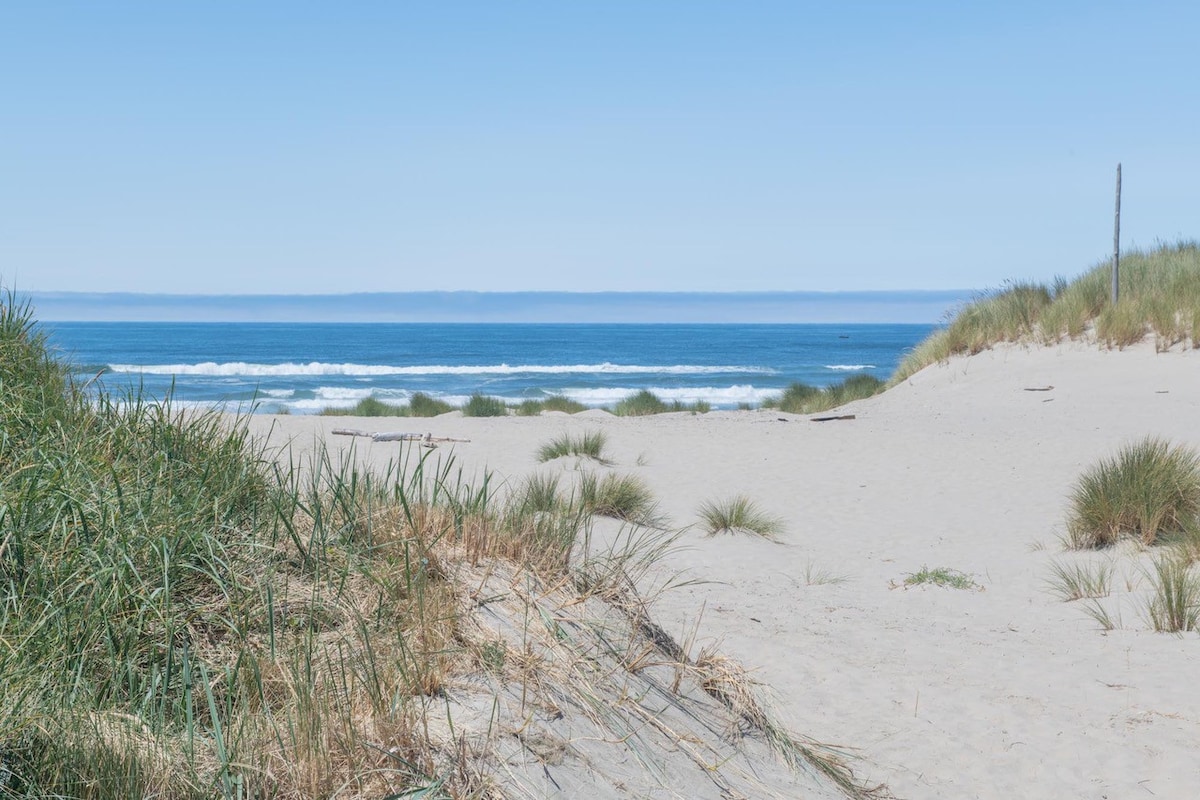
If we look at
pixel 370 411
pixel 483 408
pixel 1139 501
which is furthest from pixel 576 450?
pixel 370 411

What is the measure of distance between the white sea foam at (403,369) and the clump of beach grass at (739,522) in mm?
35366

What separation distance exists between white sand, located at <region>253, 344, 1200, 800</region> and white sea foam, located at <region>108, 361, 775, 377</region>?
27156 mm

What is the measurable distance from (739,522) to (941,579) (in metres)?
2.15

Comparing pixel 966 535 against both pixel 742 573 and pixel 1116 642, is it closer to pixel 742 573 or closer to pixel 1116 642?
pixel 742 573

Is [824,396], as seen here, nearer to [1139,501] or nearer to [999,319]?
[999,319]

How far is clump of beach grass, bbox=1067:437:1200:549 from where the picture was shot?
8.13 m

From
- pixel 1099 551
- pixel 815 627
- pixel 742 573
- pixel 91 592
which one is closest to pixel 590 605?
pixel 91 592

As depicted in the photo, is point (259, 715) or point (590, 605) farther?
point (590, 605)

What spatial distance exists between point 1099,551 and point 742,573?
123 inches

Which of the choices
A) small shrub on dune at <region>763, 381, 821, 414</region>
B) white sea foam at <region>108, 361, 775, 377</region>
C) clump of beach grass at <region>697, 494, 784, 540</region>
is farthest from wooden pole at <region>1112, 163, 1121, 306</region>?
white sea foam at <region>108, 361, 775, 377</region>

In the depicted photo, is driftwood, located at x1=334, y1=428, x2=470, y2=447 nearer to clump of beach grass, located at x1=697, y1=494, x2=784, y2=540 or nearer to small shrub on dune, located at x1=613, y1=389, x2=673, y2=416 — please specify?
clump of beach grass, located at x1=697, y1=494, x2=784, y2=540

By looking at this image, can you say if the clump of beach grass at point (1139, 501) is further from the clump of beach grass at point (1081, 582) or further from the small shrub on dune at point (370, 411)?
the small shrub on dune at point (370, 411)

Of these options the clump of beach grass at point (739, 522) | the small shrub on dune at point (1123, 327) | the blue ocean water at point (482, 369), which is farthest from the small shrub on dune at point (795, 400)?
the clump of beach grass at point (739, 522)

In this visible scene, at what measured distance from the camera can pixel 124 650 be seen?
279cm
